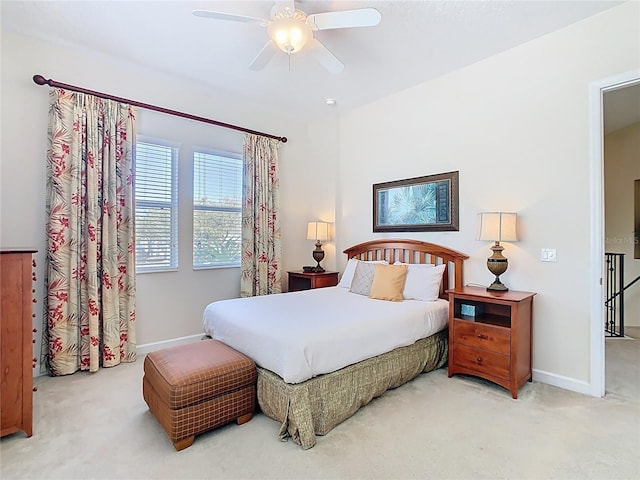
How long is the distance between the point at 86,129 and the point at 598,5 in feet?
14.5

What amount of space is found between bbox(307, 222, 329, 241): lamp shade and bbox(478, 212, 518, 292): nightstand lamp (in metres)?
2.11

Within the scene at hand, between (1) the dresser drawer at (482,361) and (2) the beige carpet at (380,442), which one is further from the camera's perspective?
(1) the dresser drawer at (482,361)

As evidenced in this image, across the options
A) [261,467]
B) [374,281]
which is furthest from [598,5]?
[261,467]

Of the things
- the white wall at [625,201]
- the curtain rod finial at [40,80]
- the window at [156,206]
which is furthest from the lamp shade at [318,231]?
the white wall at [625,201]

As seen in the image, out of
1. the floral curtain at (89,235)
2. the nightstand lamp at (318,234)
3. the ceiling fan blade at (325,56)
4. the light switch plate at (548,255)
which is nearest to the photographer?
the ceiling fan blade at (325,56)

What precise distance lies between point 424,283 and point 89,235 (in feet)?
10.7

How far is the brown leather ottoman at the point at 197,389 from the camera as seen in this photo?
1956 mm

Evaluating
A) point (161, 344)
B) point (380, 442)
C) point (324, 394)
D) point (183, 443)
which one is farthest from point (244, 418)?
point (161, 344)

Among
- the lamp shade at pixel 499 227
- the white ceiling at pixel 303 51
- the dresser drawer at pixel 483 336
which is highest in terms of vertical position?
the white ceiling at pixel 303 51

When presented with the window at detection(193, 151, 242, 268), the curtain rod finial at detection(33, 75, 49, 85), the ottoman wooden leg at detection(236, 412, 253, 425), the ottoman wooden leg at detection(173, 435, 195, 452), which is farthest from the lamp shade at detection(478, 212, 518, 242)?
the curtain rod finial at detection(33, 75, 49, 85)

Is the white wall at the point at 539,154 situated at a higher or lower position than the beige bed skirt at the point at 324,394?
higher

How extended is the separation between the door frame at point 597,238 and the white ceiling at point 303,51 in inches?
28.8

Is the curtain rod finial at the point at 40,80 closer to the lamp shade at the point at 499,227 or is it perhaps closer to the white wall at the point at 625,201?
the lamp shade at the point at 499,227

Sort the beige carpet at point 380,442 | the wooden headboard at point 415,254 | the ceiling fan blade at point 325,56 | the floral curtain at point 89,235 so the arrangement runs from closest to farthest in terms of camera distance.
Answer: the beige carpet at point 380,442, the ceiling fan blade at point 325,56, the floral curtain at point 89,235, the wooden headboard at point 415,254
